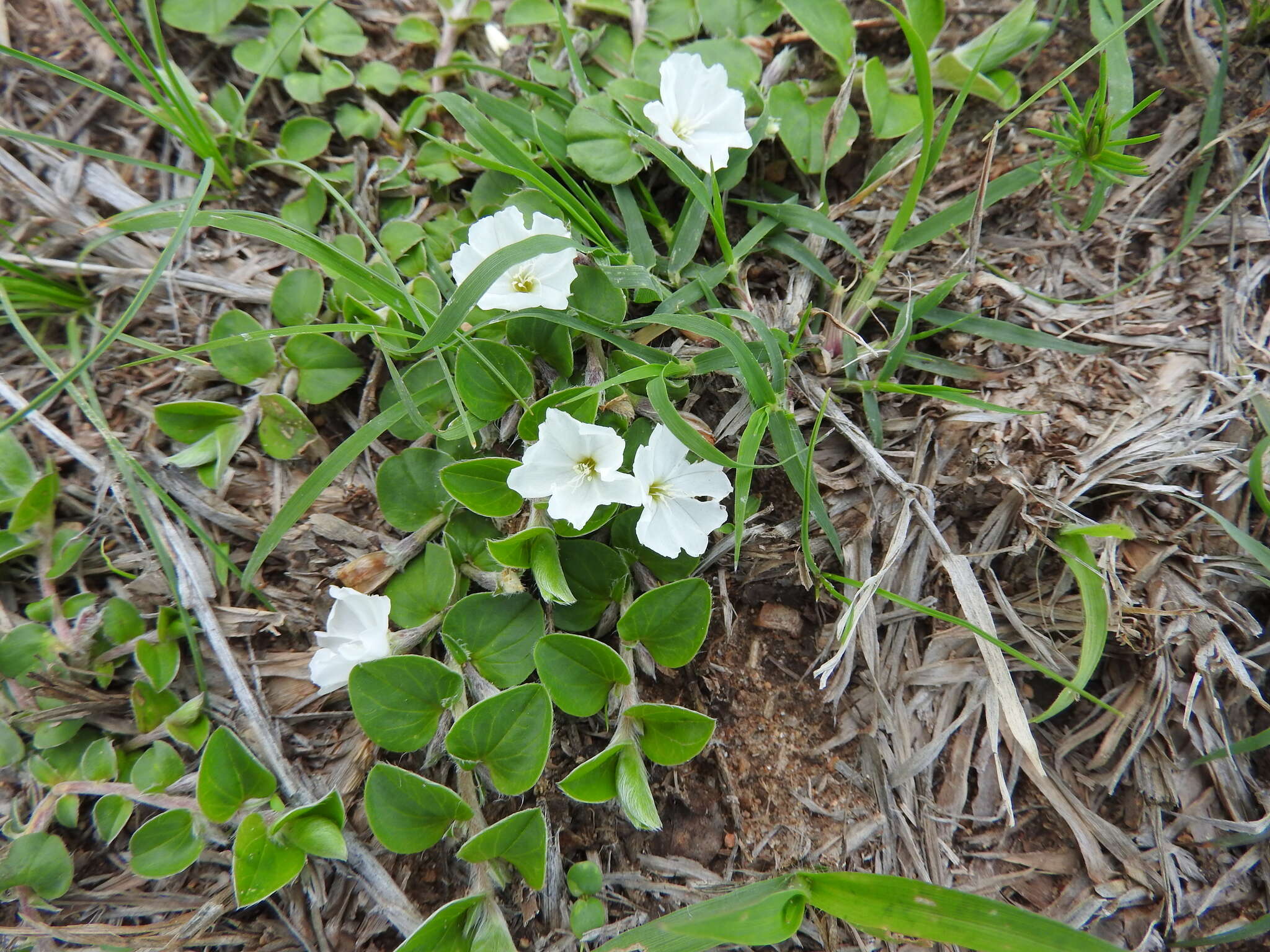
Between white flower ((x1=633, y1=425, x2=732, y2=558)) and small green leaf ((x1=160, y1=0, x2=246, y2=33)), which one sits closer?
white flower ((x1=633, y1=425, x2=732, y2=558))

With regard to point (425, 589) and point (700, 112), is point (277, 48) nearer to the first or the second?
point (700, 112)

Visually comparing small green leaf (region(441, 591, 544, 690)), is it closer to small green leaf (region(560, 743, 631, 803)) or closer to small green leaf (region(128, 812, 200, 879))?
small green leaf (region(560, 743, 631, 803))

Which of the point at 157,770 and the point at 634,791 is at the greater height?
the point at 634,791

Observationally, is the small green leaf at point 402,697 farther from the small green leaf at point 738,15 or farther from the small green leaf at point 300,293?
the small green leaf at point 738,15

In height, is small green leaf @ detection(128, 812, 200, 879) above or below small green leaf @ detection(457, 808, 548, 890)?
below

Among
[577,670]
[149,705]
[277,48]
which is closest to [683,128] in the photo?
[277,48]

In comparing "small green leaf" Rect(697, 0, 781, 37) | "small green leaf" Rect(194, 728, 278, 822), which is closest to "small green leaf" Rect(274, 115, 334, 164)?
"small green leaf" Rect(697, 0, 781, 37)
